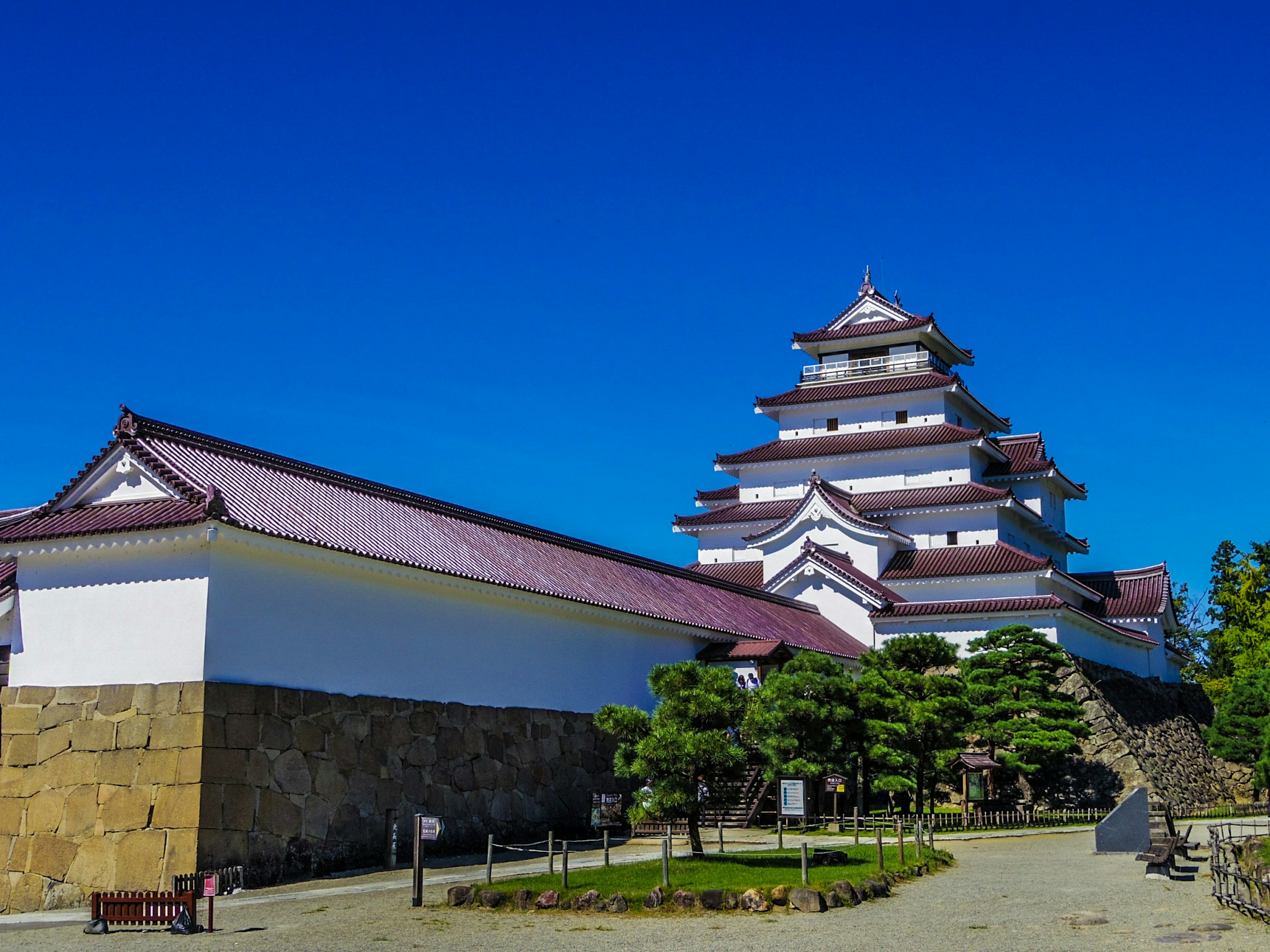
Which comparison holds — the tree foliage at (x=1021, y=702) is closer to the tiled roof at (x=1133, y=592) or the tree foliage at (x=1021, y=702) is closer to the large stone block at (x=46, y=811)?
the tiled roof at (x=1133, y=592)

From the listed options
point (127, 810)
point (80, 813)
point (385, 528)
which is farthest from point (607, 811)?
point (80, 813)

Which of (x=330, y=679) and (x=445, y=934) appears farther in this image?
(x=330, y=679)

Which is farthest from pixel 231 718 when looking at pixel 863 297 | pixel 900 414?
pixel 863 297

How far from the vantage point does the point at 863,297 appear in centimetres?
5691

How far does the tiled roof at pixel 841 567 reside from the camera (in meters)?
45.5

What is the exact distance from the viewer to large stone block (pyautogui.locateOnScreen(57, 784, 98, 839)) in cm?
2083

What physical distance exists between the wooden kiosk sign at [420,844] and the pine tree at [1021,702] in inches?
830

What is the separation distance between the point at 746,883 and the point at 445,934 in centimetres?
476

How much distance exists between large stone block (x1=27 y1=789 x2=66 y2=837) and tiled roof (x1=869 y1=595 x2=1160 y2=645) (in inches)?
1192

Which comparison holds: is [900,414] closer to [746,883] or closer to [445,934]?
[746,883]

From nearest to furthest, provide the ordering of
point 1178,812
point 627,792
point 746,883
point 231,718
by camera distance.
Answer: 1. point 746,883
2. point 231,718
3. point 627,792
4. point 1178,812

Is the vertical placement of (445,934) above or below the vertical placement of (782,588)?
below

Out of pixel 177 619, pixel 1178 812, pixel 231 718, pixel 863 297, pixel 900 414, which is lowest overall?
pixel 1178 812

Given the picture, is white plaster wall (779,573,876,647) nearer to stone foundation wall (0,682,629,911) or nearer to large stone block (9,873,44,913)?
stone foundation wall (0,682,629,911)
